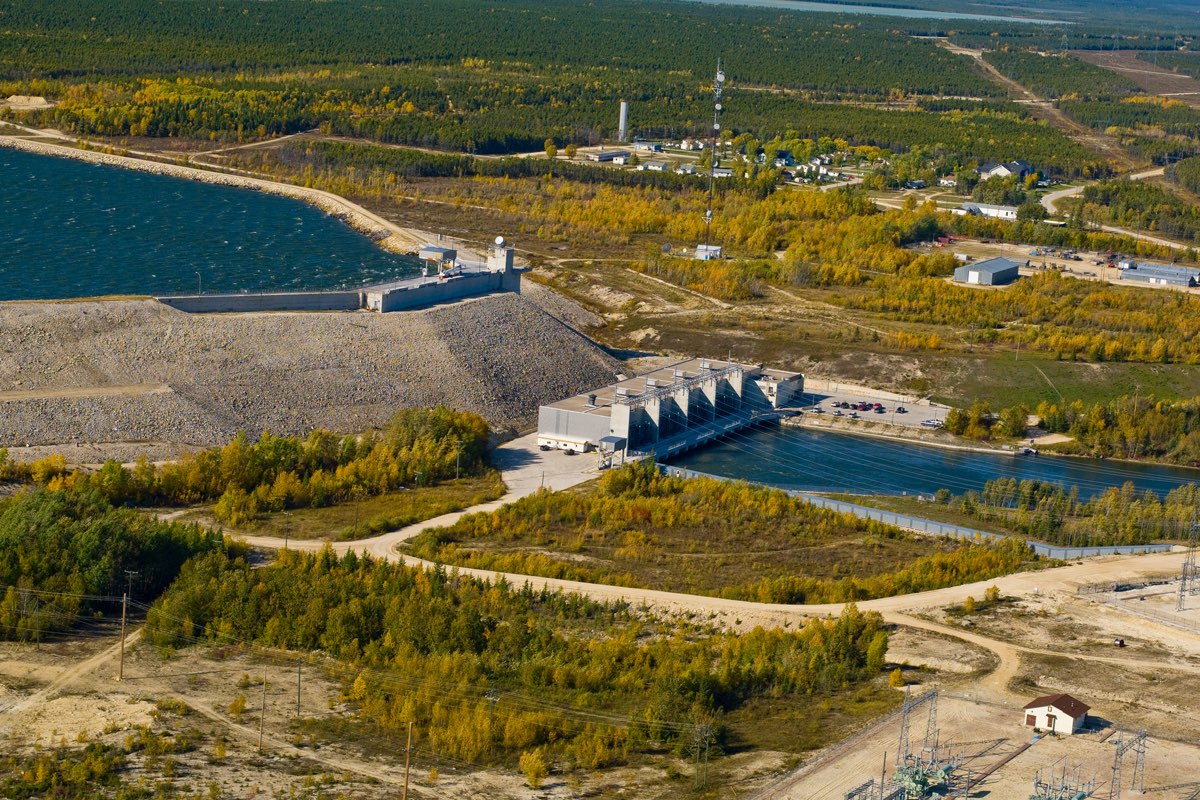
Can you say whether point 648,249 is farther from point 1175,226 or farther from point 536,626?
point 536,626

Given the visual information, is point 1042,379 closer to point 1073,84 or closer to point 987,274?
point 987,274

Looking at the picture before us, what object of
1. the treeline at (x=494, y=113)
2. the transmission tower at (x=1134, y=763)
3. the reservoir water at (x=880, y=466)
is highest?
the treeline at (x=494, y=113)

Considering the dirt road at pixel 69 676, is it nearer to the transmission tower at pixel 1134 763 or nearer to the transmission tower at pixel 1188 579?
the transmission tower at pixel 1134 763

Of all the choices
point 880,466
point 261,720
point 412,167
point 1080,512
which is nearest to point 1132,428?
point 880,466

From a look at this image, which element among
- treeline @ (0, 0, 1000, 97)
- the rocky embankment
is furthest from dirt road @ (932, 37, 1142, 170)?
the rocky embankment

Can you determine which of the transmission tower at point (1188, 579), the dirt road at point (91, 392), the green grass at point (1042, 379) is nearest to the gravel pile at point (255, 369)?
the dirt road at point (91, 392)
